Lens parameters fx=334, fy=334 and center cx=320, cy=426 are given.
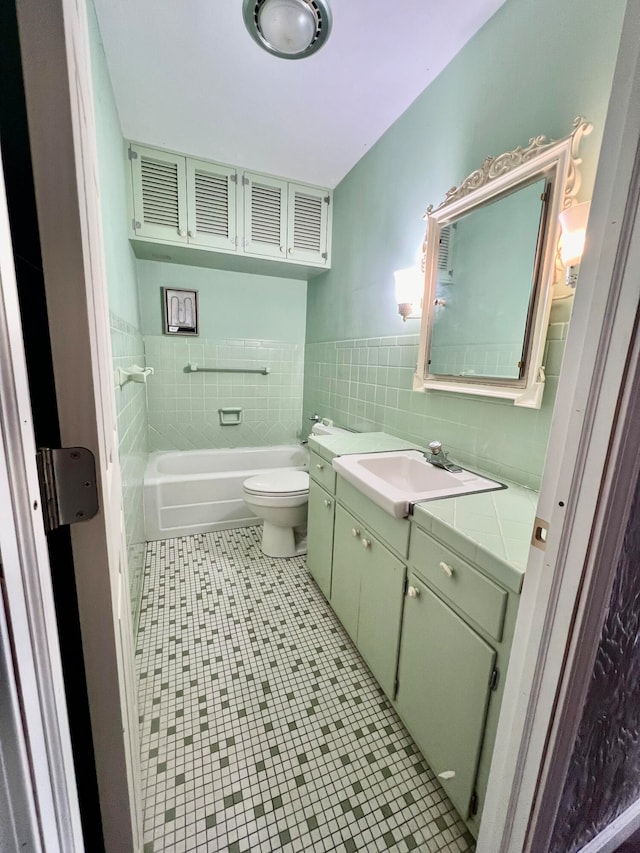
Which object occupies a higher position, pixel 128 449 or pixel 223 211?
pixel 223 211

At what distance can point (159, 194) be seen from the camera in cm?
221

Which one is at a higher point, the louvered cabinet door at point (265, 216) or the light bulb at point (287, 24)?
the light bulb at point (287, 24)

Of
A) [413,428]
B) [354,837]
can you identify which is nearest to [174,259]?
[413,428]

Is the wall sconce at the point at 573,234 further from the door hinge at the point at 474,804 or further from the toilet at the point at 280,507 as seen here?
the toilet at the point at 280,507

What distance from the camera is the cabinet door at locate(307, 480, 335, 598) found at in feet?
5.56

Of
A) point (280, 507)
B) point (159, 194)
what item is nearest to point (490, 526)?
point (280, 507)

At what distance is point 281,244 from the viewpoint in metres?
2.52

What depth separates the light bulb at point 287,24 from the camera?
1.21 m

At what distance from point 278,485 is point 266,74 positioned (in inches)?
84.0

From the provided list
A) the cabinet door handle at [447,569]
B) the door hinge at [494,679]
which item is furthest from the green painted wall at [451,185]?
the door hinge at [494,679]

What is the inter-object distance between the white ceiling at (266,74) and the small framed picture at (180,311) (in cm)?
94

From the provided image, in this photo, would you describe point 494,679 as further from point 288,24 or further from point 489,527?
point 288,24

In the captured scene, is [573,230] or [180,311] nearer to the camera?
[573,230]

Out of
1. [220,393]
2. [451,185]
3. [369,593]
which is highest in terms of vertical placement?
[451,185]
